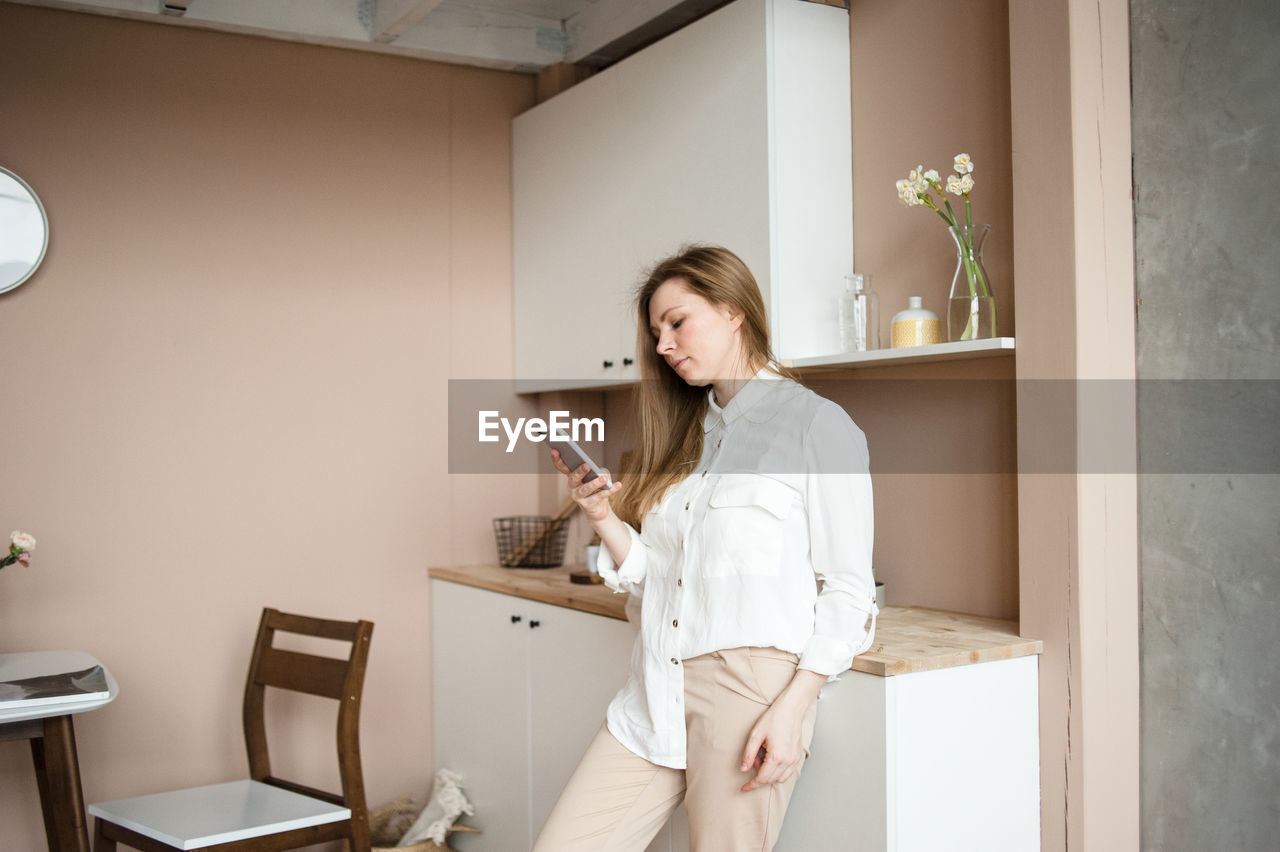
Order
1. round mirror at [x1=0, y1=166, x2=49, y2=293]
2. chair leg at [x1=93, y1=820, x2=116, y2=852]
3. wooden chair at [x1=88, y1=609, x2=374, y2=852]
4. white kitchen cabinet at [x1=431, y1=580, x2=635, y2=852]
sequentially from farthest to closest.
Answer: round mirror at [x1=0, y1=166, x2=49, y2=293] → white kitchen cabinet at [x1=431, y1=580, x2=635, y2=852] → chair leg at [x1=93, y1=820, x2=116, y2=852] → wooden chair at [x1=88, y1=609, x2=374, y2=852]

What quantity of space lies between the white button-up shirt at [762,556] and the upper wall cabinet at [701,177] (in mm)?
594

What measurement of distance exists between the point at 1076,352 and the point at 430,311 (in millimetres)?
2024

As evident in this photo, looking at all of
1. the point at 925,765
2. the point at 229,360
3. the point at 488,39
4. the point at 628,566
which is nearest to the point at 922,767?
the point at 925,765

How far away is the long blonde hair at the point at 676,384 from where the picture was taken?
1.90 m

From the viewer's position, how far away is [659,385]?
207cm

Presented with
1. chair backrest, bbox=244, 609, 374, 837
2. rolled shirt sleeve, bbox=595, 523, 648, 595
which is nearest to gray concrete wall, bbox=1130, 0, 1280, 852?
rolled shirt sleeve, bbox=595, 523, 648, 595

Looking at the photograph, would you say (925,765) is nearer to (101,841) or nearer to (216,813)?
(216,813)

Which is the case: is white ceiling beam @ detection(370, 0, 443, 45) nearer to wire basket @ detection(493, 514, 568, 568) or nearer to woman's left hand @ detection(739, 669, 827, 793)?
wire basket @ detection(493, 514, 568, 568)

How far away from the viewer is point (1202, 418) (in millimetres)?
2025

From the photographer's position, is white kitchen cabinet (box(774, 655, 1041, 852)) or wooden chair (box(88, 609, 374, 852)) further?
wooden chair (box(88, 609, 374, 852))

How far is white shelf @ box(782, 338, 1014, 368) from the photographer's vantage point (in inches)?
82.0

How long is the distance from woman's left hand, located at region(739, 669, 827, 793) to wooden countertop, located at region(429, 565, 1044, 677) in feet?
0.55

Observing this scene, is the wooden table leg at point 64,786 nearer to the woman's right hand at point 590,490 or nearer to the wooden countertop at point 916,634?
the wooden countertop at point 916,634

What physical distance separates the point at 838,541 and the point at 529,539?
171 cm
